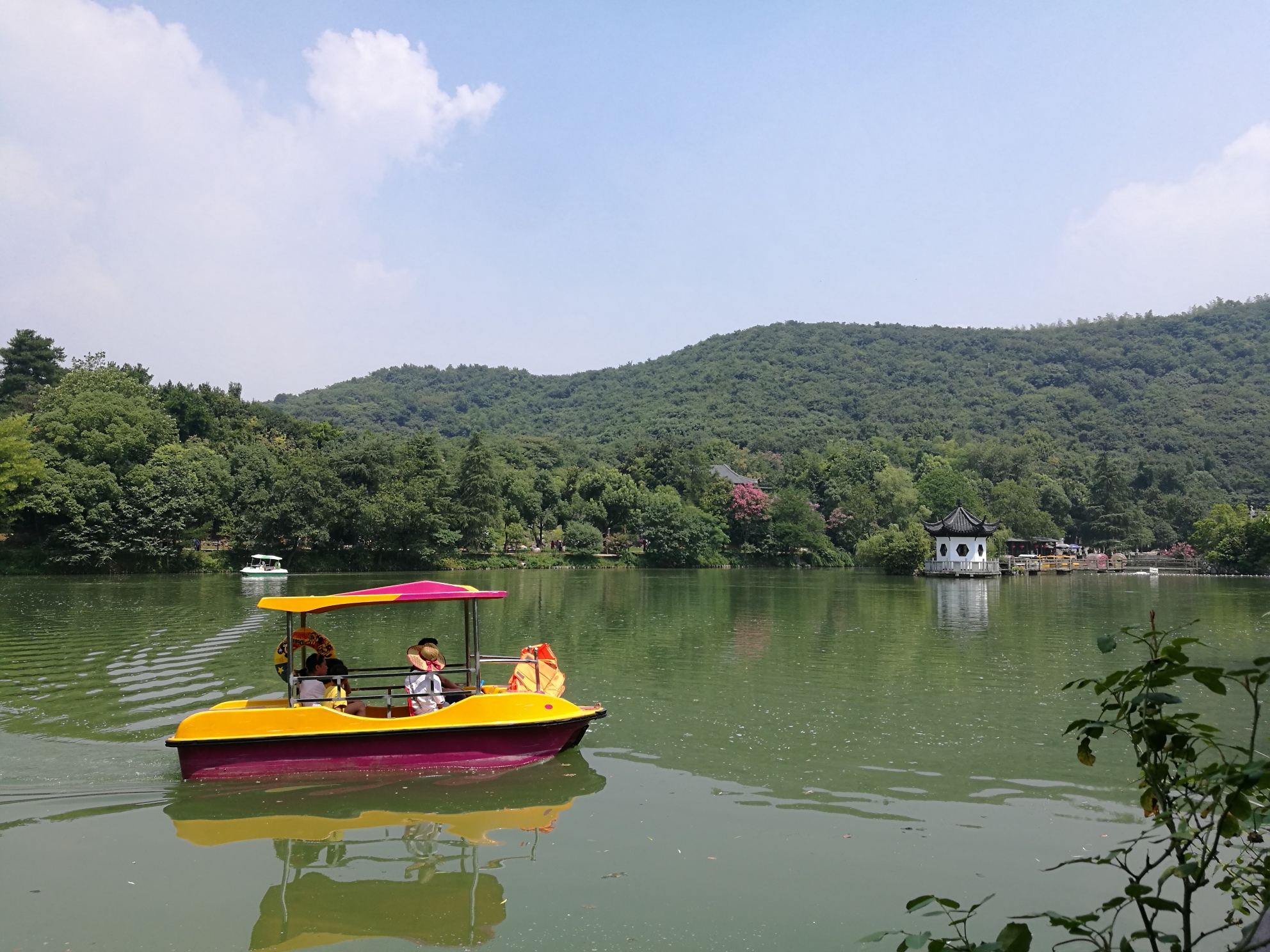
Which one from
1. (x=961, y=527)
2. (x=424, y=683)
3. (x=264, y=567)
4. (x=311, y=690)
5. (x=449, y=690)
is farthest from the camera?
(x=961, y=527)

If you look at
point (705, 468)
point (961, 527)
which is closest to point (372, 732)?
point (961, 527)

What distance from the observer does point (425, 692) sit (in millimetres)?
11609

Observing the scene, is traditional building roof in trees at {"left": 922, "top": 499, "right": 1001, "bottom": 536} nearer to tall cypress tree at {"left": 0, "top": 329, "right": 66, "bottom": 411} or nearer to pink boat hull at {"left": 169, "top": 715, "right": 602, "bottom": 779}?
pink boat hull at {"left": 169, "top": 715, "right": 602, "bottom": 779}

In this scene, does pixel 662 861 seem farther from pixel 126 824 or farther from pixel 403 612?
pixel 403 612

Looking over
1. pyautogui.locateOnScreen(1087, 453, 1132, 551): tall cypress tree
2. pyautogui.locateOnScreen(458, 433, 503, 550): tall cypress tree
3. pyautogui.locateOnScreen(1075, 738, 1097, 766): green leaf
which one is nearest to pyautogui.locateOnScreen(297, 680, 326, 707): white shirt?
pyautogui.locateOnScreen(1075, 738, 1097, 766): green leaf

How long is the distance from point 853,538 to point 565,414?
83.9 m

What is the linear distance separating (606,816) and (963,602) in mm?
32078

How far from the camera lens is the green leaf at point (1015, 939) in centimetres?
262

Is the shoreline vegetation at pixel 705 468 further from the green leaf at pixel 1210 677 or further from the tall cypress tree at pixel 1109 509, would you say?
the green leaf at pixel 1210 677

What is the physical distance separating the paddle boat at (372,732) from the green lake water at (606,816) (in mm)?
302

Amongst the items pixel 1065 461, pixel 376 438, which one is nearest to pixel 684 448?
pixel 376 438

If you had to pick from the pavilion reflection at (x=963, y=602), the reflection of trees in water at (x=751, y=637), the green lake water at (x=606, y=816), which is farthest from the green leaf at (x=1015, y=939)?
the pavilion reflection at (x=963, y=602)

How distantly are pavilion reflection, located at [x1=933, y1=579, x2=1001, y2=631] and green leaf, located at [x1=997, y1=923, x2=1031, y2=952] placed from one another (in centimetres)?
2562

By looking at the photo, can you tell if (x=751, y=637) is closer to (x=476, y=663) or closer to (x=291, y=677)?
(x=476, y=663)
